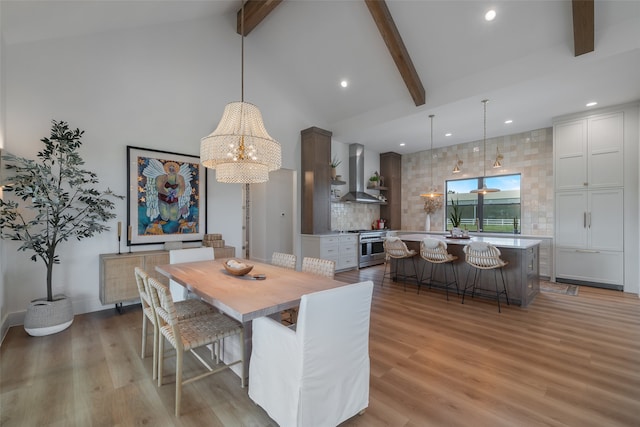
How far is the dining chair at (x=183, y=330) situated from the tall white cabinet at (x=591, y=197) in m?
5.67

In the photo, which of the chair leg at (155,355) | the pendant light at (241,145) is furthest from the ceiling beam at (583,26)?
the chair leg at (155,355)

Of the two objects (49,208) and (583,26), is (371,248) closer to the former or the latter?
(583,26)

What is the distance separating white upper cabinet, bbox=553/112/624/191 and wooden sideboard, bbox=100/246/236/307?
6.65m

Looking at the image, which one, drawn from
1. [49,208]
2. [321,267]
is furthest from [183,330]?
[49,208]

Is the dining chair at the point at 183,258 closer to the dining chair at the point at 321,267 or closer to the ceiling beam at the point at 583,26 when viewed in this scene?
the dining chair at the point at 321,267

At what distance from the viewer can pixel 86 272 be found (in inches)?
138

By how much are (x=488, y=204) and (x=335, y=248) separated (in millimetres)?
3675

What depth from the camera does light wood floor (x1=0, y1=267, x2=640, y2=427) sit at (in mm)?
1714

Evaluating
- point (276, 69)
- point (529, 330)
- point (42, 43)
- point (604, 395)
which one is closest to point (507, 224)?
point (529, 330)

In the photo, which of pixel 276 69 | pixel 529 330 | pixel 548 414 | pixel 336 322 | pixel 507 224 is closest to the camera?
pixel 336 322

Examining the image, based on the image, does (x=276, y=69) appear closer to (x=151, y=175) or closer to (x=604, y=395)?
(x=151, y=175)

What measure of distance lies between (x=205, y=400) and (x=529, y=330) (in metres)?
3.20

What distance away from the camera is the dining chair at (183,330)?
5.64 ft

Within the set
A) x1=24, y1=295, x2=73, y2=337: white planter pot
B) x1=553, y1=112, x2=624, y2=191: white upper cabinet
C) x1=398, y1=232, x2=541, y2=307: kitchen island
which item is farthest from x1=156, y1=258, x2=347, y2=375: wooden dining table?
x1=553, y1=112, x2=624, y2=191: white upper cabinet
